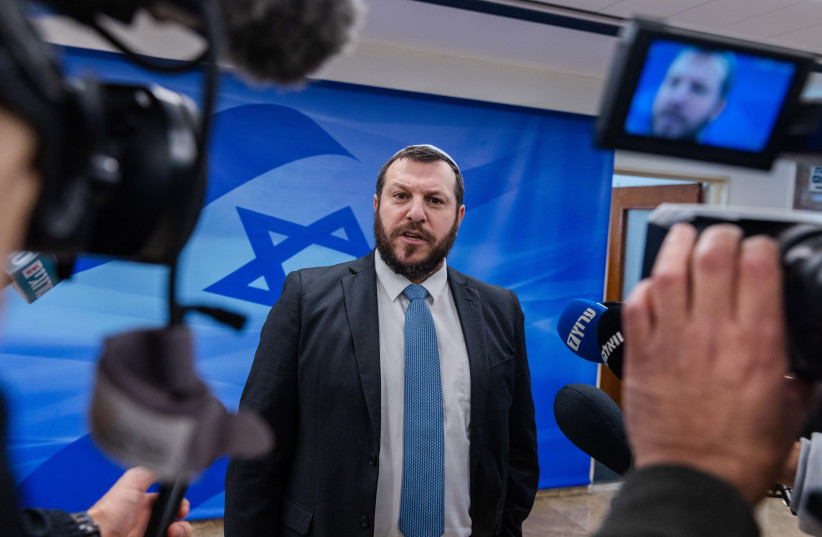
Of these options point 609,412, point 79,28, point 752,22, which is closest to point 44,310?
point 609,412

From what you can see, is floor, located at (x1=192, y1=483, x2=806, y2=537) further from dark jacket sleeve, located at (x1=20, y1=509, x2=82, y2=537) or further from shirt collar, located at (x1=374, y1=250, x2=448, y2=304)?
dark jacket sleeve, located at (x1=20, y1=509, x2=82, y2=537)

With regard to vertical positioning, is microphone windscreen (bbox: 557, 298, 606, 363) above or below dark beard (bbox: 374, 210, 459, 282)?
below

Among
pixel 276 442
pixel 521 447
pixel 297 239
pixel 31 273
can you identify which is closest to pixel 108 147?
pixel 31 273

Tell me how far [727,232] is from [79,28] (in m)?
0.47

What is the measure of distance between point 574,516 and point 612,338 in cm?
278

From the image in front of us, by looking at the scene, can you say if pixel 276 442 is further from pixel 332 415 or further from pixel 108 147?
pixel 108 147

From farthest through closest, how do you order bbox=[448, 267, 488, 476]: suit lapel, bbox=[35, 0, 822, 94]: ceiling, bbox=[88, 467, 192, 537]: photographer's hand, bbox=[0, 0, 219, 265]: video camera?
1. bbox=[35, 0, 822, 94]: ceiling
2. bbox=[448, 267, 488, 476]: suit lapel
3. bbox=[88, 467, 192, 537]: photographer's hand
4. bbox=[0, 0, 219, 265]: video camera

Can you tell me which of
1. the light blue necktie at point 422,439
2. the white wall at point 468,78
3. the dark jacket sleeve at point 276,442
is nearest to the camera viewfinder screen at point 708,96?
the light blue necktie at point 422,439

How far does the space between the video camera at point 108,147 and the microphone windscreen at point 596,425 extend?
1.15 metres

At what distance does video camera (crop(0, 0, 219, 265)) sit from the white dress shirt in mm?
1275

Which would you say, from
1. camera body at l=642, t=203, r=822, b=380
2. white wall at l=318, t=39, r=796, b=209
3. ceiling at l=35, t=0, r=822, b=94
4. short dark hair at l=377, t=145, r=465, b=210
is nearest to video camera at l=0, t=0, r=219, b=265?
camera body at l=642, t=203, r=822, b=380

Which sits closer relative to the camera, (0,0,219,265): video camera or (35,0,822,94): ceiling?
(0,0,219,265): video camera

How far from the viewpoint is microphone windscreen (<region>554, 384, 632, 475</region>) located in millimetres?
1297

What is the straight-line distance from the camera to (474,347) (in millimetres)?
1756
